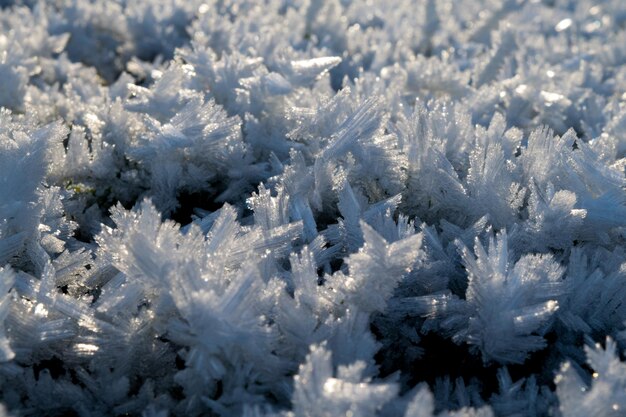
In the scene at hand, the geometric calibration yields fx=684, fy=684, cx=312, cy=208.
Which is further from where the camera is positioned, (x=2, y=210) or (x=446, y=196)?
(x=446, y=196)

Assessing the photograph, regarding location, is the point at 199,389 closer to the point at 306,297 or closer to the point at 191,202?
the point at 306,297

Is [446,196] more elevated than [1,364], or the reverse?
[446,196]

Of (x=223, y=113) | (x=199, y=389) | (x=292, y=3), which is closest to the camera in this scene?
(x=199, y=389)

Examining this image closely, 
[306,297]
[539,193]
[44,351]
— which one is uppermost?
[539,193]

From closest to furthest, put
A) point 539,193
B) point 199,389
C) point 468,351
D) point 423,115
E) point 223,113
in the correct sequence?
1. point 199,389
2. point 468,351
3. point 539,193
4. point 423,115
5. point 223,113

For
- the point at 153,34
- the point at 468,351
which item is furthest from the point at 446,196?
the point at 153,34

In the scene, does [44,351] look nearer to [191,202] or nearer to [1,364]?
[1,364]

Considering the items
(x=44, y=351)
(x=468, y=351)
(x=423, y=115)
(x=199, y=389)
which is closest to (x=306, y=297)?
(x=199, y=389)
